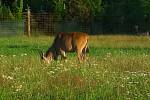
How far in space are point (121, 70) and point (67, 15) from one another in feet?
108

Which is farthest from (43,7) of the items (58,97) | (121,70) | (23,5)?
(58,97)

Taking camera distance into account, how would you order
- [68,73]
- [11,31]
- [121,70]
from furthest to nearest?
1. [11,31]
2. [121,70]
3. [68,73]

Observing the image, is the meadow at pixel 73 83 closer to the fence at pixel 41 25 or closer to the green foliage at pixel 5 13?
the fence at pixel 41 25

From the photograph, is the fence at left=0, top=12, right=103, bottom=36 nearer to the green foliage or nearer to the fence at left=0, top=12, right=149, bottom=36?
the fence at left=0, top=12, right=149, bottom=36

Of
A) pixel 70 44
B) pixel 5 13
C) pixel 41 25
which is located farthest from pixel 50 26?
pixel 70 44

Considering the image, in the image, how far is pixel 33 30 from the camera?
125 ft

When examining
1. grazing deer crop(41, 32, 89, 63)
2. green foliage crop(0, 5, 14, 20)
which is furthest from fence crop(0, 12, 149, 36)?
grazing deer crop(41, 32, 89, 63)

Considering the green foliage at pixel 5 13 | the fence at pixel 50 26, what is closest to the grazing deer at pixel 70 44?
the fence at pixel 50 26

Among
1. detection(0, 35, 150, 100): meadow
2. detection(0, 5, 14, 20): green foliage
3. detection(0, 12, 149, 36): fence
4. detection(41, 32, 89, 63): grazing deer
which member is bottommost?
detection(0, 12, 149, 36): fence

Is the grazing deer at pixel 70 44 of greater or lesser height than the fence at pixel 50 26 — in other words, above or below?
above

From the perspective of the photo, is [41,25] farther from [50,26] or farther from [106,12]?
[106,12]

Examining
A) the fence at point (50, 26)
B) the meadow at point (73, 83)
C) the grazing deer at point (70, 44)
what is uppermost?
the meadow at point (73, 83)

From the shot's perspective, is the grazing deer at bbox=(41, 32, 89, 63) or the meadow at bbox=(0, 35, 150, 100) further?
the grazing deer at bbox=(41, 32, 89, 63)

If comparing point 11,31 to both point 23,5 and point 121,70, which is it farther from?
point 121,70
